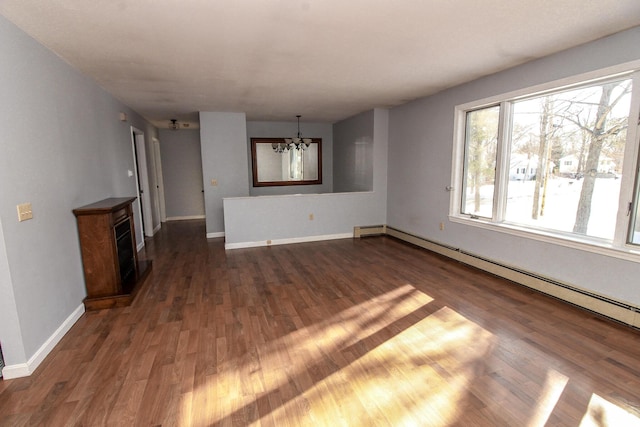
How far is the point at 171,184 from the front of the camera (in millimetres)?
8133

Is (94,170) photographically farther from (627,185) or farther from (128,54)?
(627,185)

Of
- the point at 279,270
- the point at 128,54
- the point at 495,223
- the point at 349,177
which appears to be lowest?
the point at 279,270

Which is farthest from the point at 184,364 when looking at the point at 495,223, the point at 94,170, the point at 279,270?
the point at 495,223

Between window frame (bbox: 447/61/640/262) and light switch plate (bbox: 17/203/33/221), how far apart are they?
4.67 metres

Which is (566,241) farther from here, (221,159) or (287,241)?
(221,159)

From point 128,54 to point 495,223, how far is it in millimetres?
4525

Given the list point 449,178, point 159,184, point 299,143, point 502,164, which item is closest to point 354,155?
point 299,143

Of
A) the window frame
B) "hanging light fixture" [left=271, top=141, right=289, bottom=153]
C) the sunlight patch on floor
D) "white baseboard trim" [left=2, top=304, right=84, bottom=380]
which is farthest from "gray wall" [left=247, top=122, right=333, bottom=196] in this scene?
the sunlight patch on floor

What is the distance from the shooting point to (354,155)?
6938mm

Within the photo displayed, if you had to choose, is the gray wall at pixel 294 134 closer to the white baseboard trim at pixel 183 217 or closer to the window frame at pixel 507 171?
the white baseboard trim at pixel 183 217

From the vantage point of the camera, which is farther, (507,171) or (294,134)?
(294,134)

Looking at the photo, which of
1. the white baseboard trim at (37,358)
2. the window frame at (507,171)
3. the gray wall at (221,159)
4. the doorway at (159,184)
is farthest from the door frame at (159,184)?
the window frame at (507,171)

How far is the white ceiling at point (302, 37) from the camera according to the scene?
213 centimetres

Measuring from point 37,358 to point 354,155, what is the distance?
598cm
